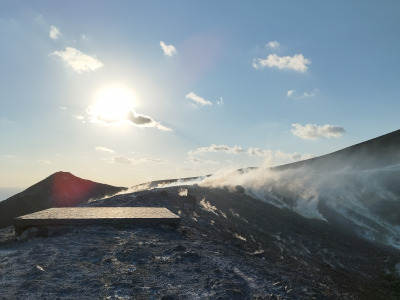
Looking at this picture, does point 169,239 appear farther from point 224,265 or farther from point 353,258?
point 353,258

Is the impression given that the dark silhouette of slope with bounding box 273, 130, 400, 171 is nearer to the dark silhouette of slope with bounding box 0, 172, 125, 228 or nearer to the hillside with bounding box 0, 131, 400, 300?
the hillside with bounding box 0, 131, 400, 300

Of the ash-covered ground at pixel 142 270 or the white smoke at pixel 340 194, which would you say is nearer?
the ash-covered ground at pixel 142 270

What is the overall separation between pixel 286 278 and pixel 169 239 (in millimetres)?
3191

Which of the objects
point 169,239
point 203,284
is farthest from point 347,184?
point 203,284

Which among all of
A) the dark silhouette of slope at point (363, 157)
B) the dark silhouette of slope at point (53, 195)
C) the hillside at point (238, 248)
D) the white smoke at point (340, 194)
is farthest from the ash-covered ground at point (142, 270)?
the dark silhouette of slope at point (363, 157)

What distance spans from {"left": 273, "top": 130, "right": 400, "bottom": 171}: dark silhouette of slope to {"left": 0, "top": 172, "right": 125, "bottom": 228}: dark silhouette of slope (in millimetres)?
23335

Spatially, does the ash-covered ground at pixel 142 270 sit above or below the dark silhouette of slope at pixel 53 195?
below

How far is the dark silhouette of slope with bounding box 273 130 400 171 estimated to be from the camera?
3825 centimetres

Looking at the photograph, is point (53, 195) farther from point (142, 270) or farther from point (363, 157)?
point (363, 157)

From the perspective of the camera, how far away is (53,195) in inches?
1368

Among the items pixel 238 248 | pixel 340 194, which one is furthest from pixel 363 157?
pixel 238 248

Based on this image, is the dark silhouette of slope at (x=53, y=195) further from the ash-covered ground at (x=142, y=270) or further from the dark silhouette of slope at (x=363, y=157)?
the ash-covered ground at (x=142, y=270)

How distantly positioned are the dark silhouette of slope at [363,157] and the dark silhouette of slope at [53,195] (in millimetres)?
23335

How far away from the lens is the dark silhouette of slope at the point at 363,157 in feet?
125
